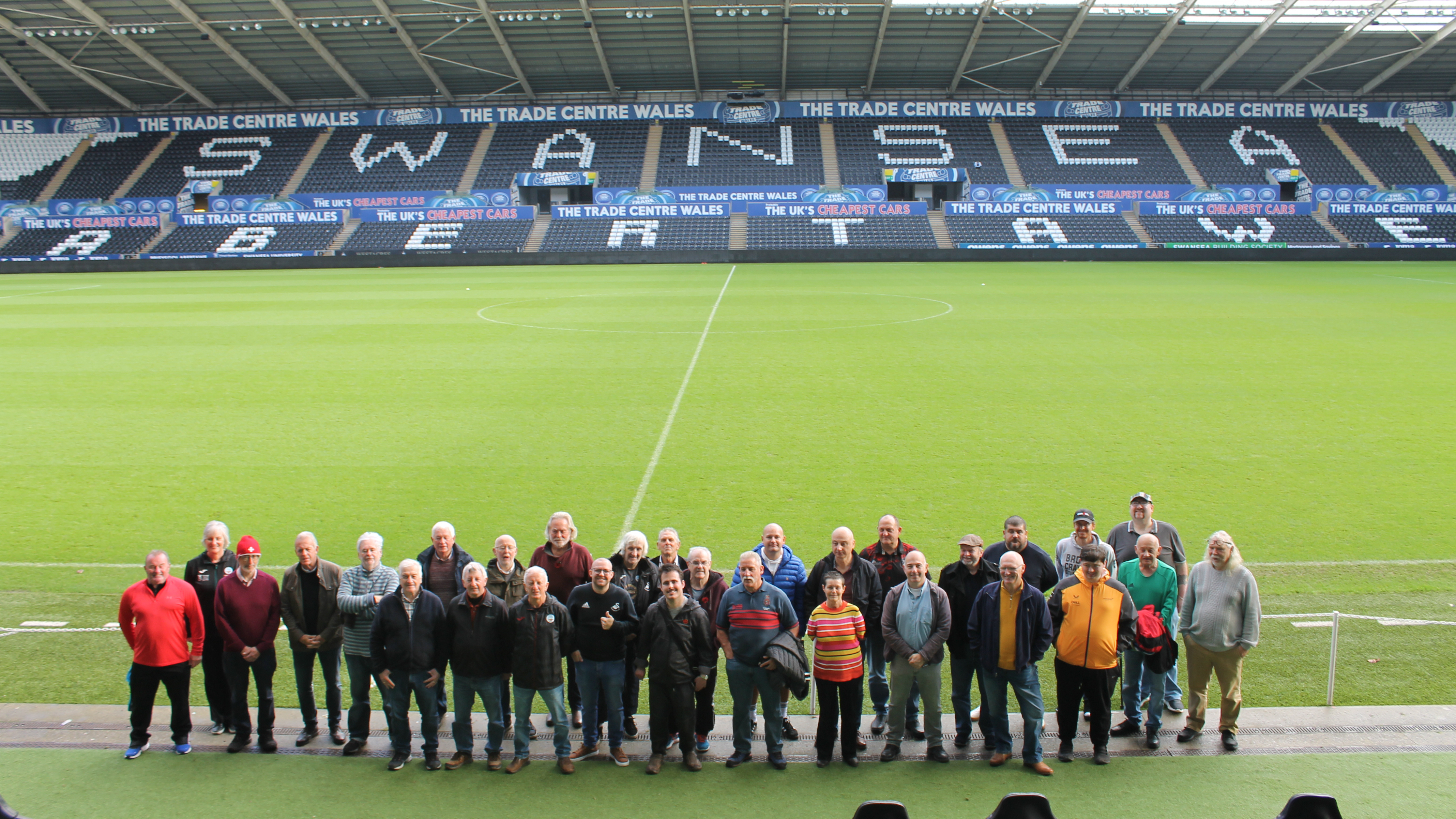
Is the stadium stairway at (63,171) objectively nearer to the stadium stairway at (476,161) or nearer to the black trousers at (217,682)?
the stadium stairway at (476,161)

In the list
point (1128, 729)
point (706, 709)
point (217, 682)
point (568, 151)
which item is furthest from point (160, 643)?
point (568, 151)

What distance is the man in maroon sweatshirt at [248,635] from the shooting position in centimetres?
652

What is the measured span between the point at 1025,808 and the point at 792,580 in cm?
282

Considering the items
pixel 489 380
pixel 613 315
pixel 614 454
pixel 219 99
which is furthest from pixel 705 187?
pixel 614 454

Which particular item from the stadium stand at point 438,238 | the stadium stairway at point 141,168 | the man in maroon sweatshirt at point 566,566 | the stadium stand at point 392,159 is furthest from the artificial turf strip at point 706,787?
the stadium stairway at point 141,168

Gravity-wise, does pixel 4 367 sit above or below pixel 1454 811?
above

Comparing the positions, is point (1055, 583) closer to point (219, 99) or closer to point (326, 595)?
point (326, 595)

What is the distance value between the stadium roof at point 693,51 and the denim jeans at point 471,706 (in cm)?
4603

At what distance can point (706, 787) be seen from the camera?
6.05m

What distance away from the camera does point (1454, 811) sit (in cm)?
561

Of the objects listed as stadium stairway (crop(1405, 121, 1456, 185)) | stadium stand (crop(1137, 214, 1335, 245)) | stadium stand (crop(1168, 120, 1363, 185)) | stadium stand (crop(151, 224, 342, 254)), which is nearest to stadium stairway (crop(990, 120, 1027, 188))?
stadium stand (crop(1137, 214, 1335, 245))

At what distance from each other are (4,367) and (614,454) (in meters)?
16.1

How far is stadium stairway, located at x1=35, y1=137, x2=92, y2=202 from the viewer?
5500cm

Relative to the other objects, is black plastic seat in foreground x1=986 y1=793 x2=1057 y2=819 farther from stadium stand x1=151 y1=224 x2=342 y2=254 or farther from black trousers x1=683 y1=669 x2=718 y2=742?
stadium stand x1=151 y1=224 x2=342 y2=254
